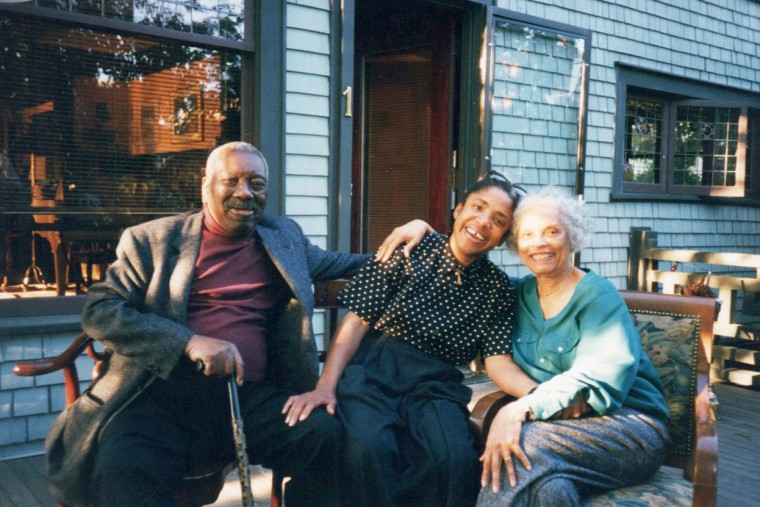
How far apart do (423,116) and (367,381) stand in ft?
11.8

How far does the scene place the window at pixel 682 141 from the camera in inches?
263

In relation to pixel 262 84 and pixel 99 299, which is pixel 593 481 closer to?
pixel 99 299

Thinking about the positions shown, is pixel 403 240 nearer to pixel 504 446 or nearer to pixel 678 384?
pixel 504 446

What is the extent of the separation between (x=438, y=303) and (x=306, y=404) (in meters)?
0.56

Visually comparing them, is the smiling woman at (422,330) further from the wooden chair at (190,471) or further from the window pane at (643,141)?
the window pane at (643,141)

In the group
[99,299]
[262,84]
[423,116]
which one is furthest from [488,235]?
[423,116]

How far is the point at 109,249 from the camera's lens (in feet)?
11.8

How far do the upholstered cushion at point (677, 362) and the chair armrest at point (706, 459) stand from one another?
0.21m

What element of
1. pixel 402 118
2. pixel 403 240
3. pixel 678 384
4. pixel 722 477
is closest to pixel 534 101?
pixel 402 118

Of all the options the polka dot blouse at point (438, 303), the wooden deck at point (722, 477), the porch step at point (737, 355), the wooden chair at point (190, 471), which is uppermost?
the polka dot blouse at point (438, 303)

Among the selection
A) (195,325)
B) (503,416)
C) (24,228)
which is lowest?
(503,416)

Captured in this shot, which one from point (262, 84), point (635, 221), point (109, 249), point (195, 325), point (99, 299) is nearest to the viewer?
point (99, 299)

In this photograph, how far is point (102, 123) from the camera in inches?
138

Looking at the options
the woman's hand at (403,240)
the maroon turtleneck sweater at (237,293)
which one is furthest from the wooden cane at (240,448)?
the woman's hand at (403,240)
